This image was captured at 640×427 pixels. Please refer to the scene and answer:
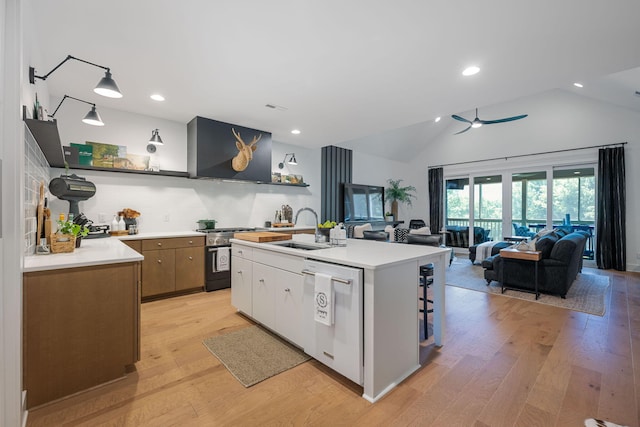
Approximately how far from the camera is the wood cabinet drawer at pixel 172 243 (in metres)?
3.51

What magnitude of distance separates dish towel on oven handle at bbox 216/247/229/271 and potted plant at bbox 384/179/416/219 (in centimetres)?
551

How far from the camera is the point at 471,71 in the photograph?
2734 millimetres

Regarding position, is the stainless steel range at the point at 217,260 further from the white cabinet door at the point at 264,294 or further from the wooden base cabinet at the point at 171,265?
the white cabinet door at the point at 264,294

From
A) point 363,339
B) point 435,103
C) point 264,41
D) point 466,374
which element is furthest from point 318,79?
point 466,374

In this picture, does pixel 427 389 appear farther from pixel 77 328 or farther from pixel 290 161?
pixel 290 161

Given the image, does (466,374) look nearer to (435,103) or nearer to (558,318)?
(558,318)

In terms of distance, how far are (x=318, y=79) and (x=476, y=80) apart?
1676 mm

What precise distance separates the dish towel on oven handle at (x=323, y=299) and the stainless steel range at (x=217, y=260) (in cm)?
254

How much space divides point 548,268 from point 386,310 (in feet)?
11.2

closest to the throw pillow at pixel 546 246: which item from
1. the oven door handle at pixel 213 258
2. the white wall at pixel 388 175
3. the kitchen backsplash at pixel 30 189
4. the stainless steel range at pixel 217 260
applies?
the white wall at pixel 388 175

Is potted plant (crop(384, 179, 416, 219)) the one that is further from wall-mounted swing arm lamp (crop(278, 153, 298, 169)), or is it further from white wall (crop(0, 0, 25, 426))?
white wall (crop(0, 0, 25, 426))

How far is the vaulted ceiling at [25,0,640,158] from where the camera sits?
6.31ft

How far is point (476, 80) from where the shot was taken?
2924 millimetres

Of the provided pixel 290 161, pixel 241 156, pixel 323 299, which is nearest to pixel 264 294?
pixel 323 299
